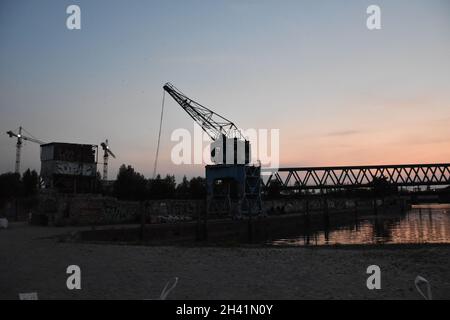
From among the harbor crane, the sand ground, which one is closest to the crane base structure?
the harbor crane

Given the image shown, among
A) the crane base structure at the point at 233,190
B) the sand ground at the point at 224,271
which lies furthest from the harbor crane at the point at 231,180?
the sand ground at the point at 224,271

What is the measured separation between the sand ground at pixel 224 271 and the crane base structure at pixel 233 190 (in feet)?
112

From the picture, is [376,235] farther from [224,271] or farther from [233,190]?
[224,271]

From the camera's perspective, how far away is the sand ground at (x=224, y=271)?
1066cm

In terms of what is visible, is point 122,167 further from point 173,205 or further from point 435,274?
point 435,274

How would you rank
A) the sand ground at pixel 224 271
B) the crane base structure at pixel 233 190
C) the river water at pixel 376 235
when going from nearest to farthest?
1. the sand ground at pixel 224 271
2. the river water at pixel 376 235
3. the crane base structure at pixel 233 190

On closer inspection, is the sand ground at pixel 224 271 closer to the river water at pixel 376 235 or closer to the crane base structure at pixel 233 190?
the river water at pixel 376 235

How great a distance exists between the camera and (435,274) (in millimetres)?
13406

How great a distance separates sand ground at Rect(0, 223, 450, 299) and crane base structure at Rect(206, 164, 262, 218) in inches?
A: 1343

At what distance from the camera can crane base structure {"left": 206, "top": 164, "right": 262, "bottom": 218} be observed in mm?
55625

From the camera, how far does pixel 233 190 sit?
187 feet

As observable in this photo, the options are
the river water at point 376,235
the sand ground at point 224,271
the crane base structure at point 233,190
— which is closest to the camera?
the sand ground at point 224,271

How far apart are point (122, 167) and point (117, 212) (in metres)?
106
